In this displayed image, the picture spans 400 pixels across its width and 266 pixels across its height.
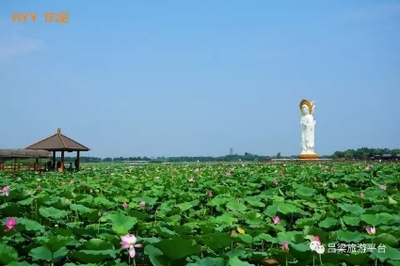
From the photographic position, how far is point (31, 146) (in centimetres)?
1620

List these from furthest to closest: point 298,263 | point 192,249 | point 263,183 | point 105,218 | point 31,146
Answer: point 31,146, point 263,183, point 105,218, point 298,263, point 192,249

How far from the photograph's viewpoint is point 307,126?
76.5 ft

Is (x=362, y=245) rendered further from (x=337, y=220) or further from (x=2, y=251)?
(x=2, y=251)

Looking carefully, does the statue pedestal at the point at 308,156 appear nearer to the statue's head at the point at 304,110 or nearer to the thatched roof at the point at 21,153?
the statue's head at the point at 304,110

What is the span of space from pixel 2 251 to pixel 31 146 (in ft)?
48.3

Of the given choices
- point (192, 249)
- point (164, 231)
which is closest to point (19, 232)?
point (164, 231)

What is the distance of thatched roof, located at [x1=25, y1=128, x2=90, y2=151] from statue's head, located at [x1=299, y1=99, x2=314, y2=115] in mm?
11695

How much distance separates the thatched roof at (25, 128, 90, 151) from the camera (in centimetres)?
1602

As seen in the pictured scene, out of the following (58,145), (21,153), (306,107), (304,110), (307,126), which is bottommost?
(21,153)

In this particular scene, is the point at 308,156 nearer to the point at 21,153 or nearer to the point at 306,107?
the point at 306,107

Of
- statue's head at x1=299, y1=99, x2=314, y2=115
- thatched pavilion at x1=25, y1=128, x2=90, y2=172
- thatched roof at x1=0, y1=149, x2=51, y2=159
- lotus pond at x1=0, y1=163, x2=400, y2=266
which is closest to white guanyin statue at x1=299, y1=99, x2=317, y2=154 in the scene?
statue's head at x1=299, y1=99, x2=314, y2=115

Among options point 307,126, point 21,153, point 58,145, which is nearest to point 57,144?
point 58,145

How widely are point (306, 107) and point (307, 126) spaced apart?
942 mm

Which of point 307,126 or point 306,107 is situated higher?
point 306,107
